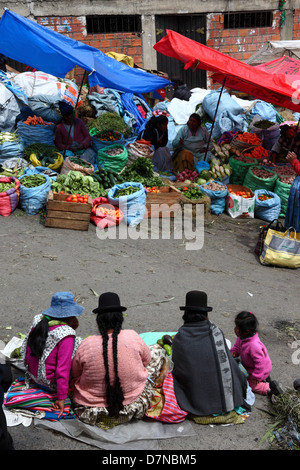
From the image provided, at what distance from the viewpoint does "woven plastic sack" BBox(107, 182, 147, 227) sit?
789 cm

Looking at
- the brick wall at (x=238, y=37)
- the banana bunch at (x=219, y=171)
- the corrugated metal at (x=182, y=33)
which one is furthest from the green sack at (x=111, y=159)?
the brick wall at (x=238, y=37)

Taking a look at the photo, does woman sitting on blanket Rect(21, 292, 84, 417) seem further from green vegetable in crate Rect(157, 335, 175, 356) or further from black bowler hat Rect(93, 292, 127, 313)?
green vegetable in crate Rect(157, 335, 175, 356)

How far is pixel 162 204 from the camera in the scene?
8430mm

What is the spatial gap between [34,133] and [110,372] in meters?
6.64

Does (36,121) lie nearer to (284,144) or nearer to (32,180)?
(32,180)

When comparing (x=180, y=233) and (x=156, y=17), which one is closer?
(x=180, y=233)

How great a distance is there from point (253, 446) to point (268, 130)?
8.17 m

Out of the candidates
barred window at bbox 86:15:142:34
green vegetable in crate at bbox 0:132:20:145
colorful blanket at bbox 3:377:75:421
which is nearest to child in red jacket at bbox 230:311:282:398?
colorful blanket at bbox 3:377:75:421

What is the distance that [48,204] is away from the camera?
7.55 metres

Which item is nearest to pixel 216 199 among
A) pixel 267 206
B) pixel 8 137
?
pixel 267 206

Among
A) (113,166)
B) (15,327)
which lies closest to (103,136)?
(113,166)

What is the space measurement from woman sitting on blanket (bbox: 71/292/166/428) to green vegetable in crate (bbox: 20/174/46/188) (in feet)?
15.3
